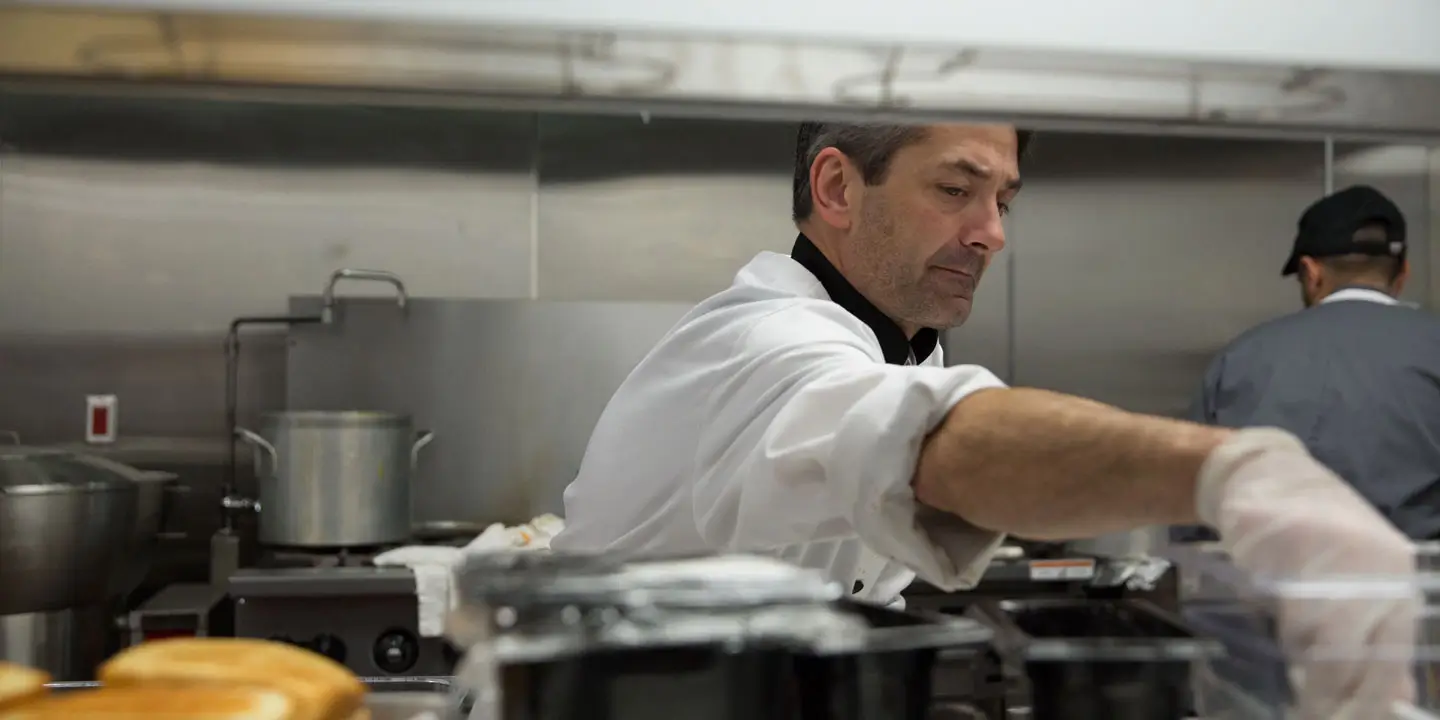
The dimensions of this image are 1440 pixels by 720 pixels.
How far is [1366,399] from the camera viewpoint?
2395 millimetres

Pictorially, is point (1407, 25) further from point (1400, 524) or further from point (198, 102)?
point (198, 102)

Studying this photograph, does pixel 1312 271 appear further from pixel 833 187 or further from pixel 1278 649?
pixel 1278 649

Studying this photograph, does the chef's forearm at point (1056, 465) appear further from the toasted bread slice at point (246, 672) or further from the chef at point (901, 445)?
the toasted bread slice at point (246, 672)

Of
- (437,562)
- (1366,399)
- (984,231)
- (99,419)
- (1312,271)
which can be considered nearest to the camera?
(984,231)

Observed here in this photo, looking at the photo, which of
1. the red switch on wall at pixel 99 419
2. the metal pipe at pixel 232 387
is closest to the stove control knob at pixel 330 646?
the metal pipe at pixel 232 387

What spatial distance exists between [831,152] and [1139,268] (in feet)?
8.62

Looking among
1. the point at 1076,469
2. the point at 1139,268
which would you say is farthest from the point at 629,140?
the point at 1076,469

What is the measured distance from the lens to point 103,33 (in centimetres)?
140

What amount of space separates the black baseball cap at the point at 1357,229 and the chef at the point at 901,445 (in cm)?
143

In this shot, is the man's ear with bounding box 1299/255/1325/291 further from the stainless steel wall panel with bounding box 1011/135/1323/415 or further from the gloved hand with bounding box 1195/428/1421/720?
the gloved hand with bounding box 1195/428/1421/720

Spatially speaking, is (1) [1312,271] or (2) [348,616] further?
(1) [1312,271]

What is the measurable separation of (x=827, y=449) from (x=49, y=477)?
2.19m

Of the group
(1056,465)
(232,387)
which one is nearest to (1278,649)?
(1056,465)

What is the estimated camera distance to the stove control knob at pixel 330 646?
8.60ft
